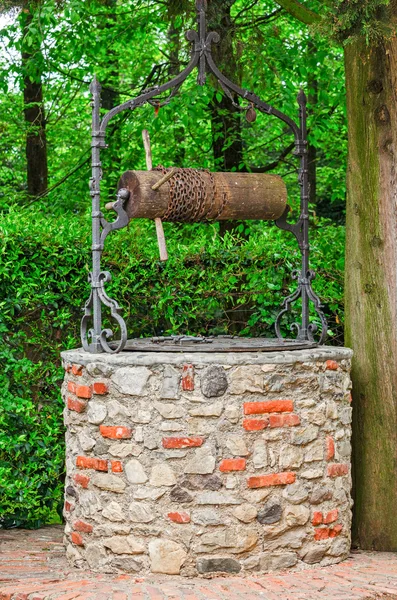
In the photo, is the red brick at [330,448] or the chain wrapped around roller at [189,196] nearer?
the red brick at [330,448]

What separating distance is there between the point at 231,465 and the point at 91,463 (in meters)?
0.76

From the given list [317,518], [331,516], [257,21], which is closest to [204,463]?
[317,518]

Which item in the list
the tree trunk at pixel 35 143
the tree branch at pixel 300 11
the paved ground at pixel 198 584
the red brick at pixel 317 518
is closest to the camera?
the paved ground at pixel 198 584

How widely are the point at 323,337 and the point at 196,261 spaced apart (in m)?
1.18

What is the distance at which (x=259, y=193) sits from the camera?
4848mm

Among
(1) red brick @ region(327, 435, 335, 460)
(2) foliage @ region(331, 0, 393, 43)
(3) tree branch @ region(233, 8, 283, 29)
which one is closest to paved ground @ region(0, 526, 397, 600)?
(1) red brick @ region(327, 435, 335, 460)

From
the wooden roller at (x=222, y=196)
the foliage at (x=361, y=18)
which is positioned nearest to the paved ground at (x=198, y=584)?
the wooden roller at (x=222, y=196)

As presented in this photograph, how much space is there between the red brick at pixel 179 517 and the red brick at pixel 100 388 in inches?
27.5

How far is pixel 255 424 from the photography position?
421 centimetres

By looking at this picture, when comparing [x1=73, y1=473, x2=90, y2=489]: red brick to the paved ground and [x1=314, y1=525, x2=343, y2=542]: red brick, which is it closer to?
the paved ground

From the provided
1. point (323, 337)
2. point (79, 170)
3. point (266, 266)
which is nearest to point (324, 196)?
point (79, 170)

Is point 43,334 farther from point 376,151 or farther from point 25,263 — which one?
point 376,151

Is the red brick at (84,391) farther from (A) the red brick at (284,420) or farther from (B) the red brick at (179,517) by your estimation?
(A) the red brick at (284,420)

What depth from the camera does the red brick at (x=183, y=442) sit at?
4.16 meters
